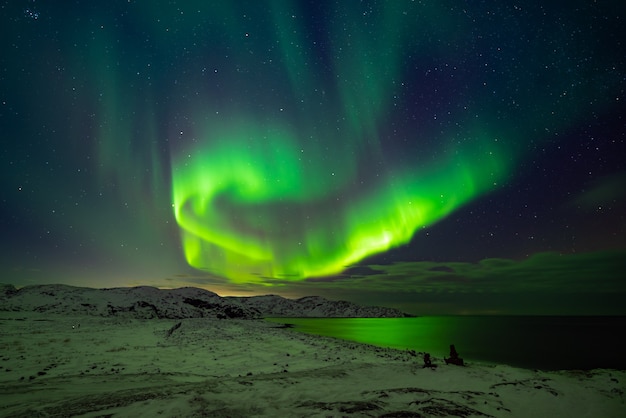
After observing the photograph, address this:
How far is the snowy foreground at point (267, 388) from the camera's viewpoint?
9.24m

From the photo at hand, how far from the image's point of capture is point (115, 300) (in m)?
132

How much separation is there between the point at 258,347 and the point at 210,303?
556 feet

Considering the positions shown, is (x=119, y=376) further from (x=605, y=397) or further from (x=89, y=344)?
(x=605, y=397)

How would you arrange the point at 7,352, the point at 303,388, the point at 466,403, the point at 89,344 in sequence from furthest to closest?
the point at 89,344 → the point at 7,352 → the point at 303,388 → the point at 466,403

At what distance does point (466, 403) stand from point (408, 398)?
5.50 feet

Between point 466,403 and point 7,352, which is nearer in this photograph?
point 466,403

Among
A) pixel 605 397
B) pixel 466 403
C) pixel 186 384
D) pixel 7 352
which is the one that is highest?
pixel 7 352

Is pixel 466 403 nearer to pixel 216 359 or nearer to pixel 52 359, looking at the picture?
pixel 216 359

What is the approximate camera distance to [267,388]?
38.1 feet

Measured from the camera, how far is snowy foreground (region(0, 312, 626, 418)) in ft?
A: 30.3

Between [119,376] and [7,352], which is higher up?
[7,352]

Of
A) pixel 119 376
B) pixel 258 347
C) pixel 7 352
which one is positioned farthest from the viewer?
pixel 258 347

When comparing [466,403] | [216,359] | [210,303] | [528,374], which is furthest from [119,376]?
[210,303]

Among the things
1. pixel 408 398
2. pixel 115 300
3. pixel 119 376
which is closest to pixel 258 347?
pixel 119 376
